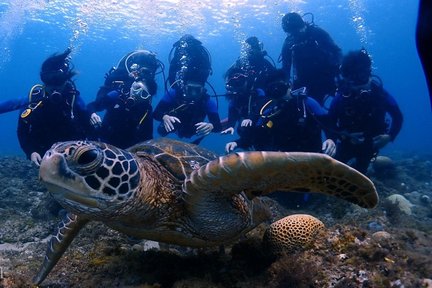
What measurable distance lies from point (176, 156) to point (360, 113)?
4835 mm

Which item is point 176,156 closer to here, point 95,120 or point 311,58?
point 95,120

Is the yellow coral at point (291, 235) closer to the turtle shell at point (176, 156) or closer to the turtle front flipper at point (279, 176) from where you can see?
the turtle front flipper at point (279, 176)

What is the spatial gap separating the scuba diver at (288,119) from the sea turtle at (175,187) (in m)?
3.60

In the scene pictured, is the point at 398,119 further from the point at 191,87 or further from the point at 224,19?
the point at 224,19

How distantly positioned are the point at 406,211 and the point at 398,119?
1.92 m

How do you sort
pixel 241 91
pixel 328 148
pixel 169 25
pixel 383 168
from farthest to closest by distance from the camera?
pixel 169 25
pixel 383 168
pixel 241 91
pixel 328 148

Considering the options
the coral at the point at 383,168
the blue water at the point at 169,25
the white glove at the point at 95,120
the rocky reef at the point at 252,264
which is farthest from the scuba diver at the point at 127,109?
the blue water at the point at 169,25

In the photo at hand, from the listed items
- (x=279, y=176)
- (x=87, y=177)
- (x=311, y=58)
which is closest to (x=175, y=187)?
(x=87, y=177)

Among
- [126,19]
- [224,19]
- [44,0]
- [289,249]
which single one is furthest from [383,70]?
[289,249]

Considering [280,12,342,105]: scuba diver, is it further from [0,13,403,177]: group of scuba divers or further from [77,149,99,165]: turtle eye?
[77,149,99,165]: turtle eye

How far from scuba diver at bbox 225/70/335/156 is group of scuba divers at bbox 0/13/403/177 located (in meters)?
0.02

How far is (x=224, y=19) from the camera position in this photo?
31.4m

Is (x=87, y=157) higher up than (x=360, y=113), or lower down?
higher up

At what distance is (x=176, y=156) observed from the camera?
3.16m
